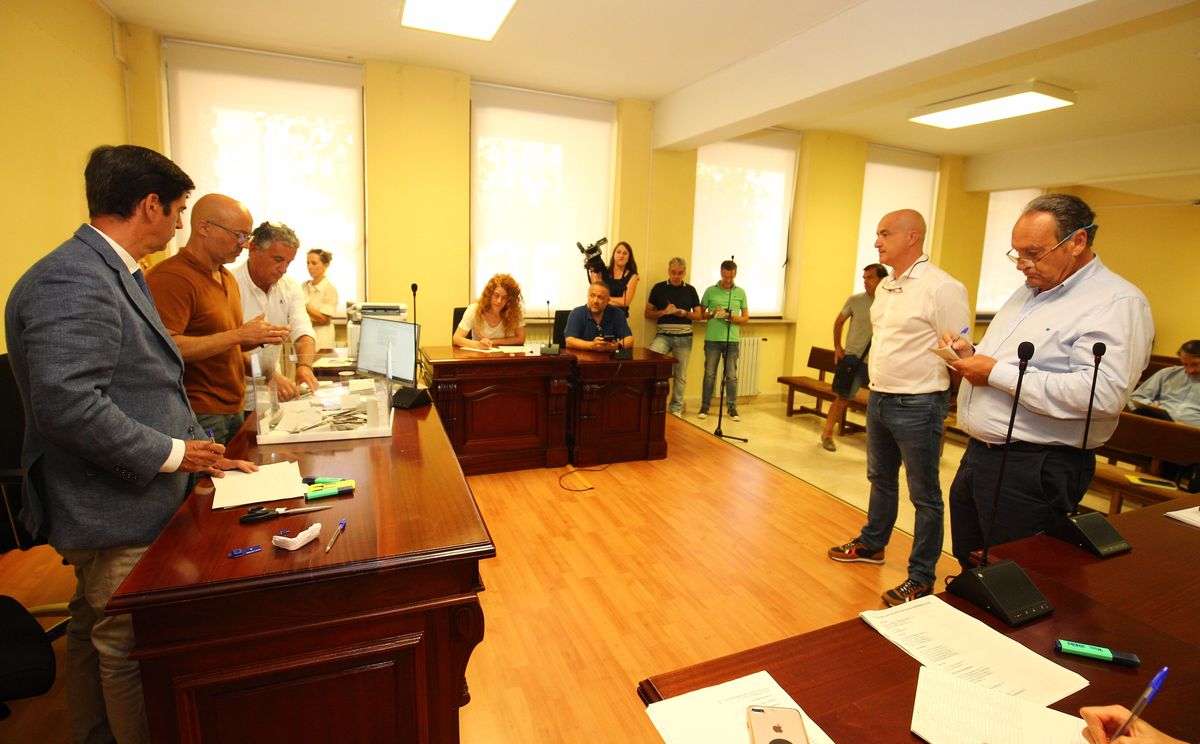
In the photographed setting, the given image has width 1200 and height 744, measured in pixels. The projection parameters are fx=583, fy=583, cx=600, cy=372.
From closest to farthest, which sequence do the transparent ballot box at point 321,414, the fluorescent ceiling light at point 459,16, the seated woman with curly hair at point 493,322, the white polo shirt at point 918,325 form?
the transparent ballot box at point 321,414
the white polo shirt at point 918,325
the fluorescent ceiling light at point 459,16
the seated woman with curly hair at point 493,322

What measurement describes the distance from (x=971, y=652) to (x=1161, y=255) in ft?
30.7

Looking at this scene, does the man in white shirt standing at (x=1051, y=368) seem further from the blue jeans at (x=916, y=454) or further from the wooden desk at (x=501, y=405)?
the wooden desk at (x=501, y=405)

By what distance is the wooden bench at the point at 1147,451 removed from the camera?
340 cm

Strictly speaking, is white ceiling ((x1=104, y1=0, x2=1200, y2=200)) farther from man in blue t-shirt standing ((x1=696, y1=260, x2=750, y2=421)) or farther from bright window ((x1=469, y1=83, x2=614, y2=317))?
man in blue t-shirt standing ((x1=696, y1=260, x2=750, y2=421))

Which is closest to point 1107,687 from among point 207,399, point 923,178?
point 207,399

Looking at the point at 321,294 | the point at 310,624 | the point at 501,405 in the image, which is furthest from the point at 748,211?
the point at 310,624

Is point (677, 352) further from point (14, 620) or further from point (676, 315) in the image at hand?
point (14, 620)

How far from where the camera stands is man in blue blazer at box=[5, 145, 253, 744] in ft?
3.98

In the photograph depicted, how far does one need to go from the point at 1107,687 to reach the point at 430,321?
501 centimetres

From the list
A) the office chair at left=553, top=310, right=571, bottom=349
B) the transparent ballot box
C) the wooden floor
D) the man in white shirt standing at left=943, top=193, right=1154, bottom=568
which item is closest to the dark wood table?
the man in white shirt standing at left=943, top=193, right=1154, bottom=568

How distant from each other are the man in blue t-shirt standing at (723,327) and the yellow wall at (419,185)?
2.39 meters

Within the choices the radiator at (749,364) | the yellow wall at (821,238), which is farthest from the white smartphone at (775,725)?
the yellow wall at (821,238)

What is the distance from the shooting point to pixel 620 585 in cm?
278

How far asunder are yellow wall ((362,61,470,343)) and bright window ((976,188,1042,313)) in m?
6.72
